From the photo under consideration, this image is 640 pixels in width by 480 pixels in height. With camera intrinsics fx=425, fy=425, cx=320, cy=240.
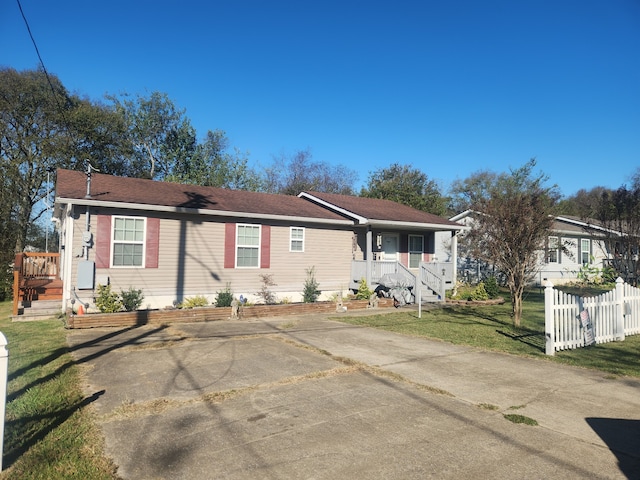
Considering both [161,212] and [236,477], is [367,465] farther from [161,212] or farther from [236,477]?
[161,212]

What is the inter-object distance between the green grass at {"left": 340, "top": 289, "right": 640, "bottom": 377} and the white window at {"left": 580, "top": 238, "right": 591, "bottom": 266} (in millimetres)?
13353

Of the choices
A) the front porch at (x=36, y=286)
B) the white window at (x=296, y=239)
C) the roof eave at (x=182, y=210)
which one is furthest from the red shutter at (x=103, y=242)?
the white window at (x=296, y=239)

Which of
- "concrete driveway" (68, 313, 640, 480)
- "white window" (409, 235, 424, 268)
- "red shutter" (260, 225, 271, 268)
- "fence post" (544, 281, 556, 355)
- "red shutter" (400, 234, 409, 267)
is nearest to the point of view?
"concrete driveway" (68, 313, 640, 480)

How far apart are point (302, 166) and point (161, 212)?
3067cm

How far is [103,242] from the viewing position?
11.9 m

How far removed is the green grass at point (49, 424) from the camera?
3471mm

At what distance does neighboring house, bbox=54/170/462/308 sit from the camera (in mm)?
11828

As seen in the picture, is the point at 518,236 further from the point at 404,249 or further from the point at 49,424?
the point at 49,424

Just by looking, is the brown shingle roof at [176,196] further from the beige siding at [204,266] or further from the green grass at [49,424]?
the green grass at [49,424]

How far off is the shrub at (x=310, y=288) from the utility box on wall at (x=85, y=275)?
6679 mm

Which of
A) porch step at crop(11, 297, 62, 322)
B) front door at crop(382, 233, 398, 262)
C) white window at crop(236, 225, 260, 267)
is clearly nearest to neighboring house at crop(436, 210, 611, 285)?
front door at crop(382, 233, 398, 262)

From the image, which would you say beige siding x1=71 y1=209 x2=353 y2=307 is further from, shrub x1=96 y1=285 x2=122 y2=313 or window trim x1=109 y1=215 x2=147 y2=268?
shrub x1=96 y1=285 x2=122 y2=313

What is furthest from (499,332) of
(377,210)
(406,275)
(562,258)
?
(562,258)

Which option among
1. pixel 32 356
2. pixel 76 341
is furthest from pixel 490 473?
pixel 76 341
